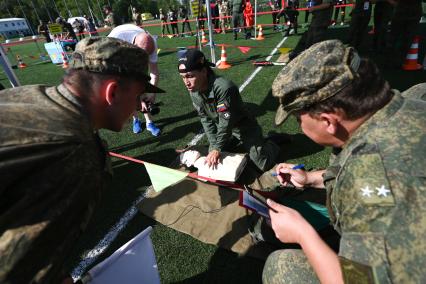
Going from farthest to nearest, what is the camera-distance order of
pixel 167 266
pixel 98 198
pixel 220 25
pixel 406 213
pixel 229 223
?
pixel 220 25
pixel 229 223
pixel 167 266
pixel 98 198
pixel 406 213

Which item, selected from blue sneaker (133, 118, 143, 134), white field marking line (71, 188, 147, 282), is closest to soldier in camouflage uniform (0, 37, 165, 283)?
white field marking line (71, 188, 147, 282)

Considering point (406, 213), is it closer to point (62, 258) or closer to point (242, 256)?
point (62, 258)

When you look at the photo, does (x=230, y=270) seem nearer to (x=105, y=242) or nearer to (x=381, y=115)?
(x=105, y=242)

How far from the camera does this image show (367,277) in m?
1.13

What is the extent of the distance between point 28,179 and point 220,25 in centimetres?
1888

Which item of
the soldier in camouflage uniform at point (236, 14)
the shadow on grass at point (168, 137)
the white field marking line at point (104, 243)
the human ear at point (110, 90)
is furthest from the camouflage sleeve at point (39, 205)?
the soldier in camouflage uniform at point (236, 14)

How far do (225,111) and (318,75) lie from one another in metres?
2.23

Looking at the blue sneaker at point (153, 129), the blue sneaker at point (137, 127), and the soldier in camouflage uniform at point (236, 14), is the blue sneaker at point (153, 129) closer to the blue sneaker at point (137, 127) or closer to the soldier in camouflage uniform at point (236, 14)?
the blue sneaker at point (137, 127)

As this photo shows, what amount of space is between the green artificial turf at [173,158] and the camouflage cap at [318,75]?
1.91 meters

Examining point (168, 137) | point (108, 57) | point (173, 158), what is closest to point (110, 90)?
point (108, 57)

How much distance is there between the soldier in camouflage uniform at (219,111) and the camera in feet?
11.3

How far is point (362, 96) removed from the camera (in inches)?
55.2

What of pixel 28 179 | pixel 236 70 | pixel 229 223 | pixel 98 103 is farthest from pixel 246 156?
pixel 236 70

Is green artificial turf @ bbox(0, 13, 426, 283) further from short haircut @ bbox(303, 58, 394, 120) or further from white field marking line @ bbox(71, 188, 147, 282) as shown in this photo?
short haircut @ bbox(303, 58, 394, 120)
